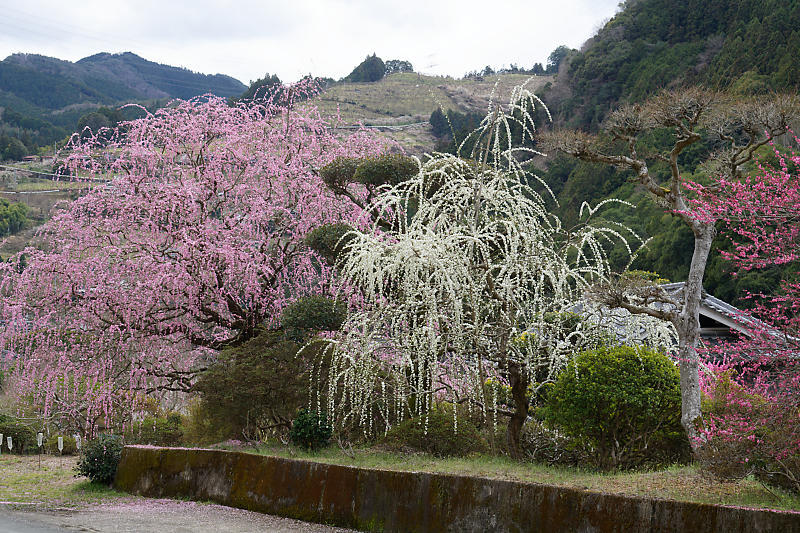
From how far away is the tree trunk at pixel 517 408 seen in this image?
8055 millimetres

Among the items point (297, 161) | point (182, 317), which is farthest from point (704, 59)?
point (182, 317)

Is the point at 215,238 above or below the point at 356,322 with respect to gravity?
above

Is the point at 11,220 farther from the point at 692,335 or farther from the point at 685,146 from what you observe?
the point at 692,335

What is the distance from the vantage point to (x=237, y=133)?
1305 centimetres

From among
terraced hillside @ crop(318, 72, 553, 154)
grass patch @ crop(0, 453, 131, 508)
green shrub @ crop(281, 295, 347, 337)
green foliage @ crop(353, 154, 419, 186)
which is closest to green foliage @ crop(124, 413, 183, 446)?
grass patch @ crop(0, 453, 131, 508)

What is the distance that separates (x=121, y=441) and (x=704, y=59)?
39910 millimetres

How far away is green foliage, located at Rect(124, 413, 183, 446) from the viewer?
13477 mm

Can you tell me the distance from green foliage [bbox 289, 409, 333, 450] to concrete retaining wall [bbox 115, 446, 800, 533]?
0.77 m

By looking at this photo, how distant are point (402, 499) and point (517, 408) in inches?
75.4

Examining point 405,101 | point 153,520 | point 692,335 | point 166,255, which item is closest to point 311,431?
point 153,520

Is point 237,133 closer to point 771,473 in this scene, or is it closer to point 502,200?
point 502,200

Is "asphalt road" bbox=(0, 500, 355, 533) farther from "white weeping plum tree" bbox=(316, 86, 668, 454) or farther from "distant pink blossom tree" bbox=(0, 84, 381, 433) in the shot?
"distant pink blossom tree" bbox=(0, 84, 381, 433)

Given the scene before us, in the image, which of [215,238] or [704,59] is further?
[704,59]

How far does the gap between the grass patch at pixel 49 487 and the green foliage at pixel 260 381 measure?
5.69 ft
